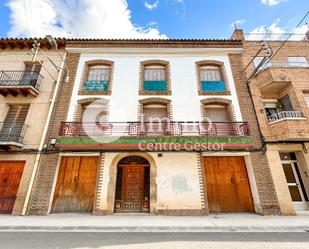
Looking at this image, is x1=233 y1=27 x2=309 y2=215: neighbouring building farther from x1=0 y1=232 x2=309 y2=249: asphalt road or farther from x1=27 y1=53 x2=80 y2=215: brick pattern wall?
x1=27 y1=53 x2=80 y2=215: brick pattern wall

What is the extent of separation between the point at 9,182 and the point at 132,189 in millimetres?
6212

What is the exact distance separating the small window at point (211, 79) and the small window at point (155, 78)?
97.4 inches

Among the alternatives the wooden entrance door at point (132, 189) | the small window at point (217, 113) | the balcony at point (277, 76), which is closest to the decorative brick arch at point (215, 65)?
the small window at point (217, 113)

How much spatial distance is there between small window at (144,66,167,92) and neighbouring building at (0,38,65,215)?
549 cm

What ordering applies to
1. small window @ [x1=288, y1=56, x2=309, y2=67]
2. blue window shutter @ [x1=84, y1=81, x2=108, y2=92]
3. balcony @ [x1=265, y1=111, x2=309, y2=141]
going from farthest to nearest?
1. small window @ [x1=288, y1=56, x2=309, y2=67]
2. blue window shutter @ [x1=84, y1=81, x2=108, y2=92]
3. balcony @ [x1=265, y1=111, x2=309, y2=141]

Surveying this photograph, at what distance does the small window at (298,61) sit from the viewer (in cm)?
1100

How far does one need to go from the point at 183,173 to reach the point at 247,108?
5.43 metres

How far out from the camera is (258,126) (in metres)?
9.31

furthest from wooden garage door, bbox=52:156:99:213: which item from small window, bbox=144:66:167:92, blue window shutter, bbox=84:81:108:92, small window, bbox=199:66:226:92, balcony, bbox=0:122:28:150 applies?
small window, bbox=199:66:226:92

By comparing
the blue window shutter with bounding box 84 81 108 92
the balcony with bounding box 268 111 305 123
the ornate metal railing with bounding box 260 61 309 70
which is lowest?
the balcony with bounding box 268 111 305 123

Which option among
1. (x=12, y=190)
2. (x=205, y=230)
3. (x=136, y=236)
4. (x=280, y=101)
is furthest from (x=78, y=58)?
(x=280, y=101)

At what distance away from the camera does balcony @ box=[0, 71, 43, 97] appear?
9297 millimetres

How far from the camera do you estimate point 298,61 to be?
11141 millimetres

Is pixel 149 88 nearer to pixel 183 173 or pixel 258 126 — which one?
pixel 183 173
